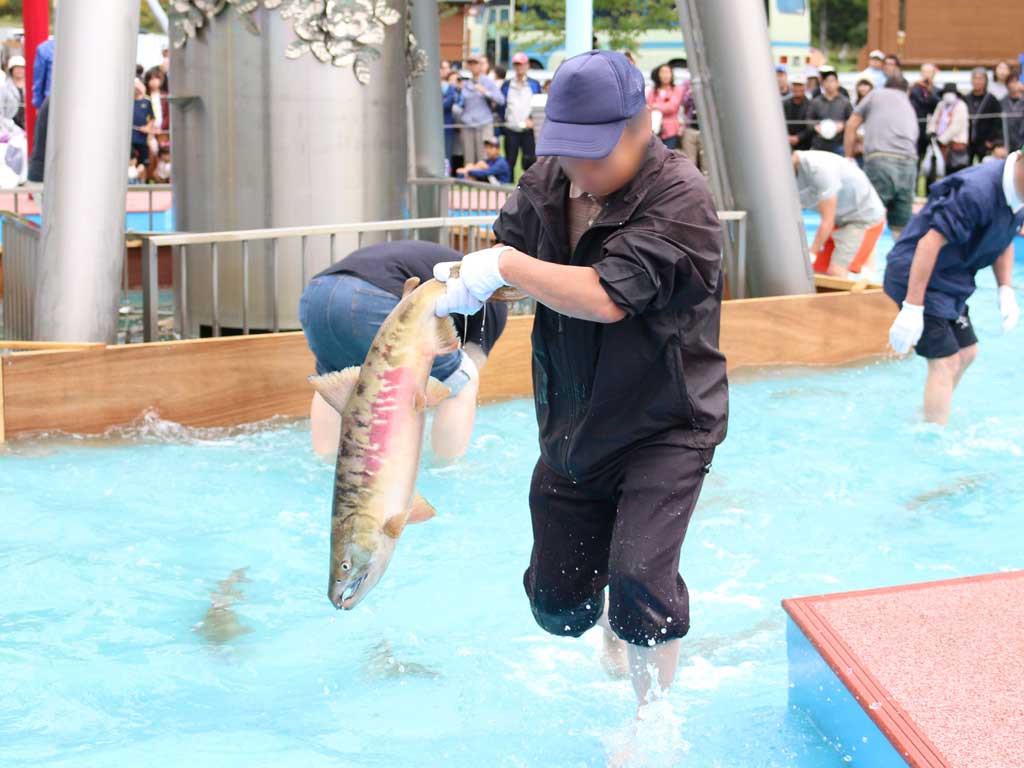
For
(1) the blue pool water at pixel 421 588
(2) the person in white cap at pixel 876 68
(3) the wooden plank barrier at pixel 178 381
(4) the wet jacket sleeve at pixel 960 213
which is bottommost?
(1) the blue pool water at pixel 421 588

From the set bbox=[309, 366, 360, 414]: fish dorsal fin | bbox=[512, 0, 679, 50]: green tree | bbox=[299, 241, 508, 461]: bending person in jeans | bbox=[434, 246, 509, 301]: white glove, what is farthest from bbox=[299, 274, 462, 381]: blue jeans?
bbox=[512, 0, 679, 50]: green tree

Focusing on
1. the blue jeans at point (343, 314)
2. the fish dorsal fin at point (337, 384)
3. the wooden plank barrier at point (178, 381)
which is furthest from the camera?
the wooden plank barrier at point (178, 381)

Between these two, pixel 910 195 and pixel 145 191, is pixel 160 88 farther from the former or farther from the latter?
pixel 910 195

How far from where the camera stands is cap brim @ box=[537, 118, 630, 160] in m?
3.37

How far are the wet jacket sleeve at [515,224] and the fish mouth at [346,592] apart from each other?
1.04 m

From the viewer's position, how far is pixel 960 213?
709 centimetres

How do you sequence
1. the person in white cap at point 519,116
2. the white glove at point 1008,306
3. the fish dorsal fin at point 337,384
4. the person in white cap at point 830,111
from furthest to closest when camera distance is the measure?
the person in white cap at point 519,116 → the person in white cap at point 830,111 → the white glove at point 1008,306 → the fish dorsal fin at point 337,384

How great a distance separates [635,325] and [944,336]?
453 cm

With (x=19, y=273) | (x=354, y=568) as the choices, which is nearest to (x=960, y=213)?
(x=354, y=568)

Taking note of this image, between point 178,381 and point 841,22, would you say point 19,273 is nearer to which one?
point 178,381

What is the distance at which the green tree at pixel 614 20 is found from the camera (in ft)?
91.6

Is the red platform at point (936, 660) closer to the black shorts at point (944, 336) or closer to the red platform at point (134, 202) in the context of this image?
the black shorts at point (944, 336)

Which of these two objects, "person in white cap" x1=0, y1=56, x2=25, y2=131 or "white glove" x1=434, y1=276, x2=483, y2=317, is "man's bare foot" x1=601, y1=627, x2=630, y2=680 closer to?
"white glove" x1=434, y1=276, x2=483, y2=317

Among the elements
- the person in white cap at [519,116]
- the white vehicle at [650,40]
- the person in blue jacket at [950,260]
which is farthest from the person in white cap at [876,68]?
the person in blue jacket at [950,260]
